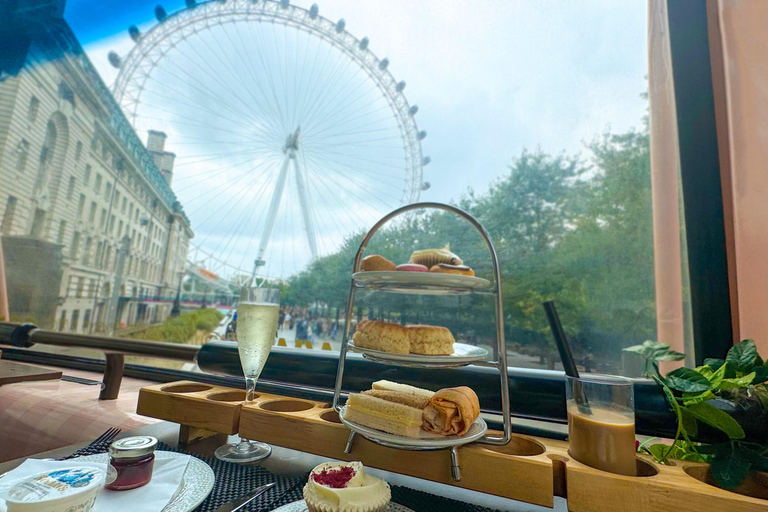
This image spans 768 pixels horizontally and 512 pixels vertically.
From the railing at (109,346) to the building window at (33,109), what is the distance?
6.53 ft

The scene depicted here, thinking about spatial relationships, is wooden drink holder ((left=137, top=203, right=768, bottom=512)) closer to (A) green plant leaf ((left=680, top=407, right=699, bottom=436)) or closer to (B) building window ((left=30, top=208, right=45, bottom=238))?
(A) green plant leaf ((left=680, top=407, right=699, bottom=436))

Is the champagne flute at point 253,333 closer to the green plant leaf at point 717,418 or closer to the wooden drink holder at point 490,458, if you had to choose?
the wooden drink holder at point 490,458

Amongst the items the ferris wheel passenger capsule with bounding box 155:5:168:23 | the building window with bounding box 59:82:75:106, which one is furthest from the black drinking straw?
the building window with bounding box 59:82:75:106

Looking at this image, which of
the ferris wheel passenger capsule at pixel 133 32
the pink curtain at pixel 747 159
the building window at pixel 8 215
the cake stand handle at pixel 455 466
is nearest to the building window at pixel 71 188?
the building window at pixel 8 215

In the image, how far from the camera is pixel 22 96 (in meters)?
2.50

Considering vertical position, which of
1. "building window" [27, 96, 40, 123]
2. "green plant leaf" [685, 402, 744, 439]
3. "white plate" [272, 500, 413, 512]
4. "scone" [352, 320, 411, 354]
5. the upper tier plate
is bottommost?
"white plate" [272, 500, 413, 512]

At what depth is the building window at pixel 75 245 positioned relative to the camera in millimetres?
2393

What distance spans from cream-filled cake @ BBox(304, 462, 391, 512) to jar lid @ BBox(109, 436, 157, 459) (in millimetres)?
251

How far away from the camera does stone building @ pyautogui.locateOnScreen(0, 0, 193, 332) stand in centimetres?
231

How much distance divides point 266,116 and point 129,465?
342cm

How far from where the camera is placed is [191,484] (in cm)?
47

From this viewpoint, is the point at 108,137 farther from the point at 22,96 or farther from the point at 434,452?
the point at 434,452

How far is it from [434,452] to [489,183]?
1.47 m

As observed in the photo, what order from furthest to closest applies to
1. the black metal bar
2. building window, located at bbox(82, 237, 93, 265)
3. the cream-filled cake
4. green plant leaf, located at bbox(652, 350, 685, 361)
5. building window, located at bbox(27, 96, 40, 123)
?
building window, located at bbox(27, 96, 40, 123) → building window, located at bbox(82, 237, 93, 265) → the black metal bar → green plant leaf, located at bbox(652, 350, 685, 361) → the cream-filled cake
